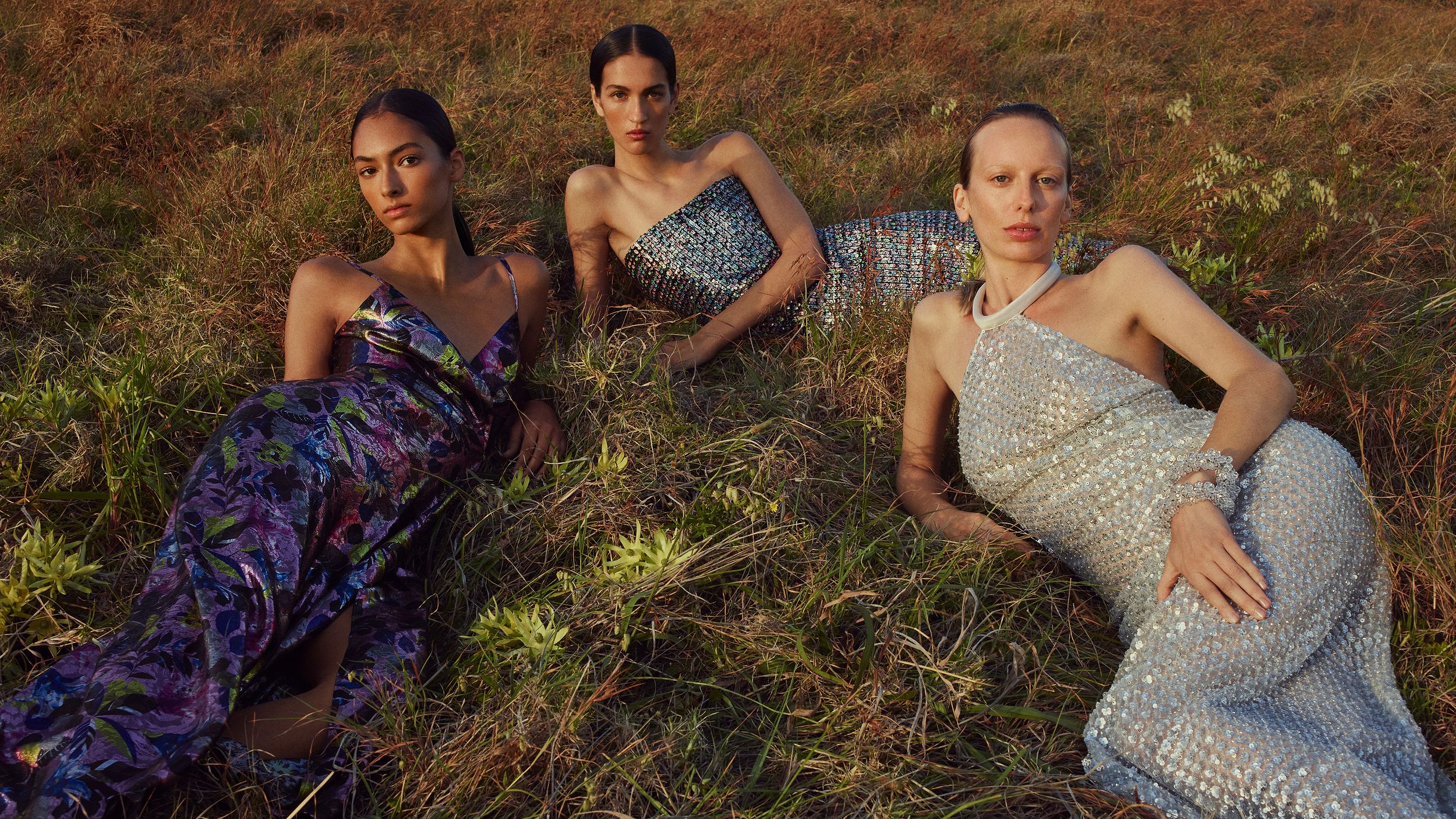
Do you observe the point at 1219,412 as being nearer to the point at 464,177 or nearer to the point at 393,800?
the point at 393,800

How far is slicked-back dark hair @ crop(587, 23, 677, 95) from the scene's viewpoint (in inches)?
A: 148

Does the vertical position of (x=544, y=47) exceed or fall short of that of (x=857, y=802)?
it exceeds it

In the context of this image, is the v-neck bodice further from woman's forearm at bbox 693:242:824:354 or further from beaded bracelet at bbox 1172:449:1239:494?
beaded bracelet at bbox 1172:449:1239:494

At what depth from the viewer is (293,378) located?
9.82 feet

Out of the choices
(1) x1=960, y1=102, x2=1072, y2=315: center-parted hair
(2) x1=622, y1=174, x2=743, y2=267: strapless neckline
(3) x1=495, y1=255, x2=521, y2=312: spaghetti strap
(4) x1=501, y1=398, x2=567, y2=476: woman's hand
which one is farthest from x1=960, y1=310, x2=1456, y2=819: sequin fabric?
(2) x1=622, y1=174, x2=743, y2=267: strapless neckline

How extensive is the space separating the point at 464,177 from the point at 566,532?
2353 millimetres

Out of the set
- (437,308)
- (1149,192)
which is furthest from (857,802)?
(1149,192)

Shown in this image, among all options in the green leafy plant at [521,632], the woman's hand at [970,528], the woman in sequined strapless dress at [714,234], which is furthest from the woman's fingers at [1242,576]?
the woman in sequined strapless dress at [714,234]

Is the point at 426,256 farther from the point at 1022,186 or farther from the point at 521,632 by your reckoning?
the point at 1022,186

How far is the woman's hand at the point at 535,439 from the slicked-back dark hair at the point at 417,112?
690mm

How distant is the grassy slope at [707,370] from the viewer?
2.16 m

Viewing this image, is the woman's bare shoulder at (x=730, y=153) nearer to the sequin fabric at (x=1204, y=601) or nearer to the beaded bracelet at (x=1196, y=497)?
the sequin fabric at (x=1204, y=601)

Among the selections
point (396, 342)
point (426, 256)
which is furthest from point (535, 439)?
point (426, 256)

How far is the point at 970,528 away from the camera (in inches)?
108
